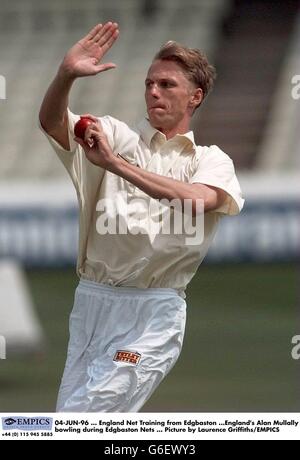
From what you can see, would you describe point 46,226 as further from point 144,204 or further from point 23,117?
point 144,204

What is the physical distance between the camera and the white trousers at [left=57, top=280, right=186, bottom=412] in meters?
3.74

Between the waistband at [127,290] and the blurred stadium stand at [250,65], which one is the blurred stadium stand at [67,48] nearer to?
the blurred stadium stand at [250,65]

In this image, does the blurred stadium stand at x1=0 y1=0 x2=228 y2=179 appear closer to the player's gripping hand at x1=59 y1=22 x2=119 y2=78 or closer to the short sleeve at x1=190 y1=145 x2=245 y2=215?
the short sleeve at x1=190 y1=145 x2=245 y2=215

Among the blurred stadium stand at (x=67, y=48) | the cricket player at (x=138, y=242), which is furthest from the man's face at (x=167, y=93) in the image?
the blurred stadium stand at (x=67, y=48)

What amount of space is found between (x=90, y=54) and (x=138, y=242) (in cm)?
54

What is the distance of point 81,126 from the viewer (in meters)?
3.52

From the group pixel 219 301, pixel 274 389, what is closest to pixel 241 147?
pixel 219 301

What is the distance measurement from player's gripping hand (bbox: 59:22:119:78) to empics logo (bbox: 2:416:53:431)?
3.46 feet

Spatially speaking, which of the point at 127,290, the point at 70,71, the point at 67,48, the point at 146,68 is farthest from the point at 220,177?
the point at 67,48

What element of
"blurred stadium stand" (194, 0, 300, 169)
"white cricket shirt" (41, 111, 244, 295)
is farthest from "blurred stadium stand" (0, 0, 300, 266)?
"white cricket shirt" (41, 111, 244, 295)

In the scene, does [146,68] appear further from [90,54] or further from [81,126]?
[81,126]

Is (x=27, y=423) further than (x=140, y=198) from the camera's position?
Yes

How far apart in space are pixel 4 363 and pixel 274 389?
79.5 inches
